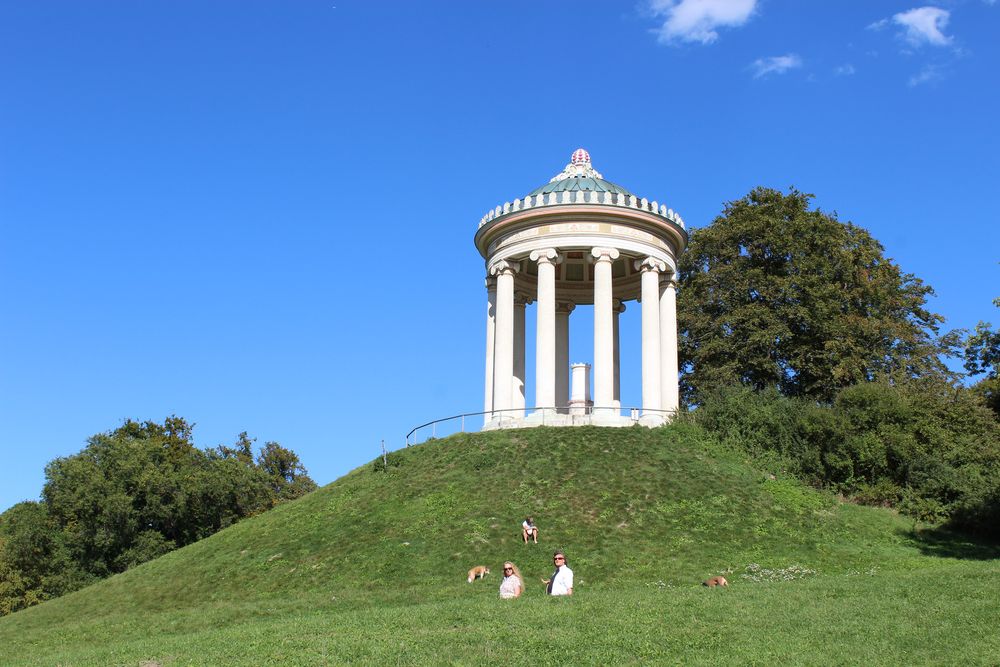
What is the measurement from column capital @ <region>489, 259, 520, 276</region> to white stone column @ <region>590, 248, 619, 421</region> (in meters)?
3.66

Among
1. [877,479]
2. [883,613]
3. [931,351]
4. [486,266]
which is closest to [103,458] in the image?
[486,266]

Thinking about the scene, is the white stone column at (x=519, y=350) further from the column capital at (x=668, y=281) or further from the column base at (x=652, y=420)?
the column capital at (x=668, y=281)

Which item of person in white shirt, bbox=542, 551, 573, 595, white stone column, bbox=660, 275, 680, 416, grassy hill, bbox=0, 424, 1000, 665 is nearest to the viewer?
grassy hill, bbox=0, 424, 1000, 665

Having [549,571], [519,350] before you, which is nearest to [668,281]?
[519,350]

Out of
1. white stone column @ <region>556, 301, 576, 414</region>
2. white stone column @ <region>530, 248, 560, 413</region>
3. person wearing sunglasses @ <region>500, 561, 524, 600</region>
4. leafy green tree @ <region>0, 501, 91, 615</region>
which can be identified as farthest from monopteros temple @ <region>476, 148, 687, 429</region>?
leafy green tree @ <region>0, 501, 91, 615</region>

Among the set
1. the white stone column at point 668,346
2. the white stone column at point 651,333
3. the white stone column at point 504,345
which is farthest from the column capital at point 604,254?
the white stone column at point 504,345

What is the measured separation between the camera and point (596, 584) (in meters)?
24.6

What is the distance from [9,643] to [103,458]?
30756mm

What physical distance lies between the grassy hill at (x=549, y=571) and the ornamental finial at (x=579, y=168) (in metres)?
14.1

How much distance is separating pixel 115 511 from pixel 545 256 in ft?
85.2

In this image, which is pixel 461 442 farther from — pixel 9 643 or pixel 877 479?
pixel 9 643

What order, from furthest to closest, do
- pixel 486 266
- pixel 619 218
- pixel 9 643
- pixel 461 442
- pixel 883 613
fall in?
pixel 486 266 → pixel 619 218 → pixel 461 442 → pixel 9 643 → pixel 883 613

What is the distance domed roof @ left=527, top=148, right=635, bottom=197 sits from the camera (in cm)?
4553

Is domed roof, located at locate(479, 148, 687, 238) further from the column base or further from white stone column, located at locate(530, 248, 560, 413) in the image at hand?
the column base
